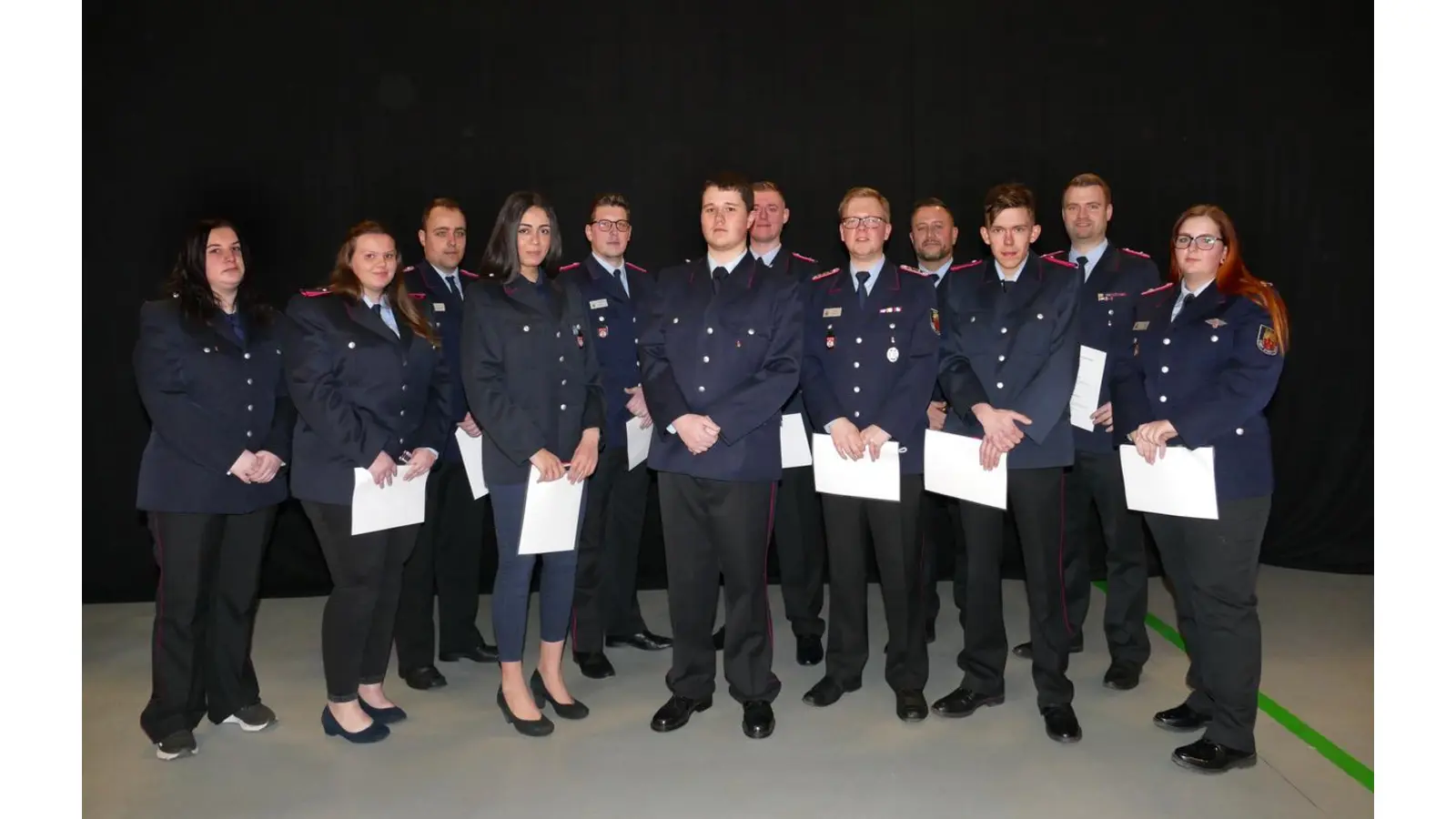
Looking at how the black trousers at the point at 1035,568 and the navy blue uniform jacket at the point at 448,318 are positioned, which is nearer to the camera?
the black trousers at the point at 1035,568

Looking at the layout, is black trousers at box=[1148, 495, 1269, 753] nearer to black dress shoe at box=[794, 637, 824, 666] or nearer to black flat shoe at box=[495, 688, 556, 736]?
black dress shoe at box=[794, 637, 824, 666]

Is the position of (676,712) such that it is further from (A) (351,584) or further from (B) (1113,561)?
(B) (1113,561)

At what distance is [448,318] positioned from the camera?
4129mm

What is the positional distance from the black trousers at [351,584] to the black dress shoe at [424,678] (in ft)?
1.49

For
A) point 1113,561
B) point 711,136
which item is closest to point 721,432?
point 1113,561

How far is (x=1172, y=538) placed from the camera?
330 cm

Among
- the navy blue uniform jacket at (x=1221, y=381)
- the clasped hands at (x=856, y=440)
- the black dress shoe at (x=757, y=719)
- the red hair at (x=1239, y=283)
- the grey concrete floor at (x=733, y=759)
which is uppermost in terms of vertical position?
the red hair at (x=1239, y=283)

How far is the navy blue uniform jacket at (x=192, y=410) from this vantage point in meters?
3.26

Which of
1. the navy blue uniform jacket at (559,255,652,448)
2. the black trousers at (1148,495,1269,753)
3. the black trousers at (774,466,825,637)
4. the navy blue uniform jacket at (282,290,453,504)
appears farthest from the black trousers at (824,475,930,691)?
the navy blue uniform jacket at (282,290,453,504)

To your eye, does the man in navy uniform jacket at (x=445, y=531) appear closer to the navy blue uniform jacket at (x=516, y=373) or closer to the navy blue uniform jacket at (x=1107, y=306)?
the navy blue uniform jacket at (x=516, y=373)

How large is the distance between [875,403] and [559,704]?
1.46m

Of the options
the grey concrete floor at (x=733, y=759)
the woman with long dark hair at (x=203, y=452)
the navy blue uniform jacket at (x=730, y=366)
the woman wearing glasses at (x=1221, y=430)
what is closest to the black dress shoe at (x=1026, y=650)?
the grey concrete floor at (x=733, y=759)
